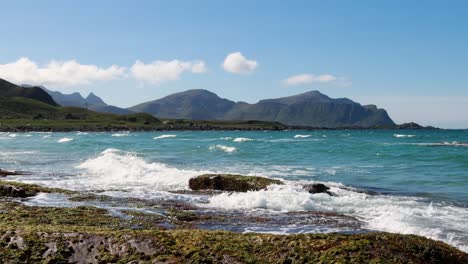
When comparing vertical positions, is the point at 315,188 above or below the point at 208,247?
below

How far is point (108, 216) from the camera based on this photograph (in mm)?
17375

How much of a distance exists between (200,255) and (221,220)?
8137mm

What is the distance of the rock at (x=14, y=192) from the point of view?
22.2m

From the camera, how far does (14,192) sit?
2233 cm

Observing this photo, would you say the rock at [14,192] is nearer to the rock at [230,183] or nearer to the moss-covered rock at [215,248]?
the rock at [230,183]

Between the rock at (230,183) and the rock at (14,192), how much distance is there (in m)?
10.3

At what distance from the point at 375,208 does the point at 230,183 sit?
9474 mm

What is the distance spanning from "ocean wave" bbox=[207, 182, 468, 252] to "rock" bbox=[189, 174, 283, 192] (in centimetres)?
107

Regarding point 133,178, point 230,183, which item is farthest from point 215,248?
Result: point 133,178

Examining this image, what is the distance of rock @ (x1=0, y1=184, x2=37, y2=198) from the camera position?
22.2 meters

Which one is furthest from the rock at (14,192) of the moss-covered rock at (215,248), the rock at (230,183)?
the moss-covered rock at (215,248)

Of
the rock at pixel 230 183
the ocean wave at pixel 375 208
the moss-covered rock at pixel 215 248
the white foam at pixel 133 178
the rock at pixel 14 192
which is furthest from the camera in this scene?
the white foam at pixel 133 178

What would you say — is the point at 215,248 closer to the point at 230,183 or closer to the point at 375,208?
the point at 375,208

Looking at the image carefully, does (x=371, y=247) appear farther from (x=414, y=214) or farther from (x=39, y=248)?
(x=414, y=214)
